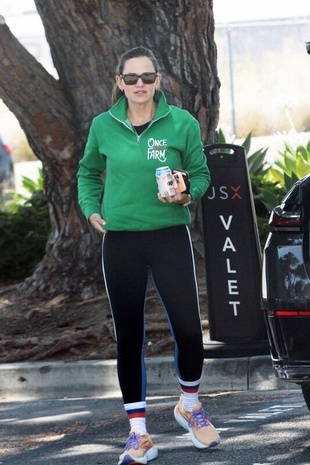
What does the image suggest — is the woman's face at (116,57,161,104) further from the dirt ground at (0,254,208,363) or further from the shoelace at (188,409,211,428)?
the dirt ground at (0,254,208,363)

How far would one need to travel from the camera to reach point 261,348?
7.95 meters

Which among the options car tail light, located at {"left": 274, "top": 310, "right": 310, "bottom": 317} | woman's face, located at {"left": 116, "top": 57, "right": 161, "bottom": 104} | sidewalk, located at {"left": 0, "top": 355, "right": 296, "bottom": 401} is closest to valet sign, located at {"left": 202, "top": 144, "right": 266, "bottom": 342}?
sidewalk, located at {"left": 0, "top": 355, "right": 296, "bottom": 401}

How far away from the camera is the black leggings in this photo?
224 inches

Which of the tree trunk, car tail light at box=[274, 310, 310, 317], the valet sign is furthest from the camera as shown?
the tree trunk

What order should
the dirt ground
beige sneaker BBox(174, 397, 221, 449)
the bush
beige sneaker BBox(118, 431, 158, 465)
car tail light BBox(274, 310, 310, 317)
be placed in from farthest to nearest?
1. the bush
2. the dirt ground
3. beige sneaker BBox(174, 397, 221, 449)
4. beige sneaker BBox(118, 431, 158, 465)
5. car tail light BBox(274, 310, 310, 317)

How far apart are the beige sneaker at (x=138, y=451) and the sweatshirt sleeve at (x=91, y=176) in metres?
1.08

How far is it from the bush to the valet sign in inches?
144

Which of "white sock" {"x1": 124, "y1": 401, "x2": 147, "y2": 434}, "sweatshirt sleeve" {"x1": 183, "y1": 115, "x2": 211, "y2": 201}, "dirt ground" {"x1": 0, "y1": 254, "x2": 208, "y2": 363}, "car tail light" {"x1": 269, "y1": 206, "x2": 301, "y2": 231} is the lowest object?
"dirt ground" {"x1": 0, "y1": 254, "x2": 208, "y2": 363}

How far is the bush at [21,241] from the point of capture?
11391mm

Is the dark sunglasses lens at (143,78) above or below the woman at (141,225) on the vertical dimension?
above

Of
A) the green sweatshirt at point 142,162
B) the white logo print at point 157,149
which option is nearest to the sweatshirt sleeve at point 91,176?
the green sweatshirt at point 142,162

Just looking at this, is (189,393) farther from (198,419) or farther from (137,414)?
(137,414)

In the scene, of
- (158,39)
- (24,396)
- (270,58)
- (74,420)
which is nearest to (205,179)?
(74,420)

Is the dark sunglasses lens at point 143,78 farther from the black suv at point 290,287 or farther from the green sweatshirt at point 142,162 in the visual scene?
the black suv at point 290,287
